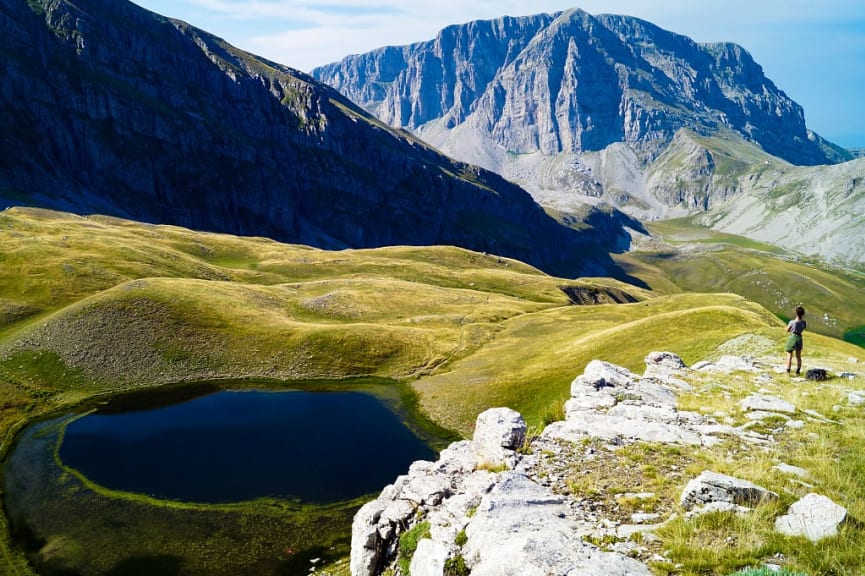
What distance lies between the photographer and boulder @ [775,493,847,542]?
12375 millimetres

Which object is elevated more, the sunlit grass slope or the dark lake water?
the sunlit grass slope

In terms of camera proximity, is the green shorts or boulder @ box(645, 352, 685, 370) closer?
the green shorts

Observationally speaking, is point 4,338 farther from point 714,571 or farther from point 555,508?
point 714,571

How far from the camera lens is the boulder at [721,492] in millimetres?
14633

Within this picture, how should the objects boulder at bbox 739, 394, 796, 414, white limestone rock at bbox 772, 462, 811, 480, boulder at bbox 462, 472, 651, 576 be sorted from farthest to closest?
boulder at bbox 739, 394, 796, 414 < white limestone rock at bbox 772, 462, 811, 480 < boulder at bbox 462, 472, 651, 576

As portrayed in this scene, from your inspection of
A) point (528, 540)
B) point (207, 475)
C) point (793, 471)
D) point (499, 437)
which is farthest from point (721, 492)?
point (207, 475)

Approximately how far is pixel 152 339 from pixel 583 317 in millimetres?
90848

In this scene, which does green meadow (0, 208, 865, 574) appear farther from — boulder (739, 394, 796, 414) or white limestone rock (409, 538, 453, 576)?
white limestone rock (409, 538, 453, 576)

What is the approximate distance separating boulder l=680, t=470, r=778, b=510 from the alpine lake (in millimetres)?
31539

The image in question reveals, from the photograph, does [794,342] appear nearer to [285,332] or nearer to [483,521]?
[483,521]

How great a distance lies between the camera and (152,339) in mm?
83500

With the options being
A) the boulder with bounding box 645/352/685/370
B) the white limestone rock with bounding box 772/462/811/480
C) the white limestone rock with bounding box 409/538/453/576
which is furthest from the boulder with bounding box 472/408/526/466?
the boulder with bounding box 645/352/685/370

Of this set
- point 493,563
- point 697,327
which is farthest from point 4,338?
point 697,327

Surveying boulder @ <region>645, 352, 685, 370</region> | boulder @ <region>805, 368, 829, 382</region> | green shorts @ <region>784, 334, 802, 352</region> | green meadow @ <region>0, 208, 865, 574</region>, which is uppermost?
green shorts @ <region>784, 334, 802, 352</region>
